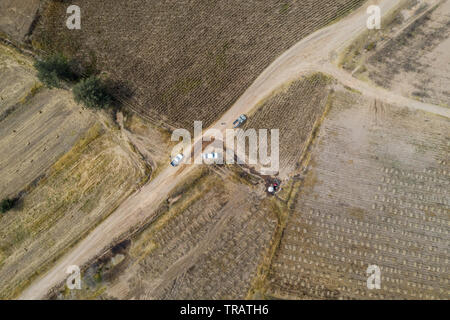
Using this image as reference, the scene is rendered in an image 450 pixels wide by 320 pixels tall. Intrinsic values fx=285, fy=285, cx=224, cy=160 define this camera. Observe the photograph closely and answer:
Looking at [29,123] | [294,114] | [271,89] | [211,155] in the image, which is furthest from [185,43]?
[29,123]

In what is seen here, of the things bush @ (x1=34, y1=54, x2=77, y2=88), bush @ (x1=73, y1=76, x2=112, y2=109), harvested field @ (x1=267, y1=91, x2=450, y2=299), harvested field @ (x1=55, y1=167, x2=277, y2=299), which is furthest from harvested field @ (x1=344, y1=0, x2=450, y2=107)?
bush @ (x1=34, y1=54, x2=77, y2=88)

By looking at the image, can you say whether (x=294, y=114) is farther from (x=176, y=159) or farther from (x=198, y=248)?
(x=198, y=248)

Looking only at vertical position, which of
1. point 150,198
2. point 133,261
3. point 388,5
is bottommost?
point 133,261

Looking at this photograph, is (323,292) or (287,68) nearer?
(323,292)

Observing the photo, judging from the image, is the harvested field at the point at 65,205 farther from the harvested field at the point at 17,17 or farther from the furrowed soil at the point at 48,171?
the harvested field at the point at 17,17
